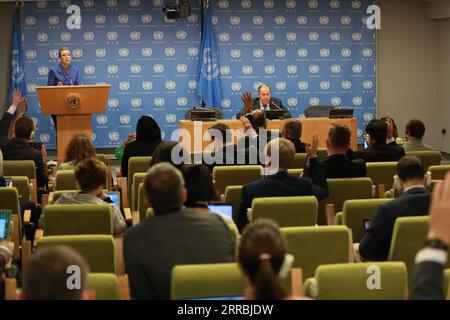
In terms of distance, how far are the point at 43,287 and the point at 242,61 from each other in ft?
40.1

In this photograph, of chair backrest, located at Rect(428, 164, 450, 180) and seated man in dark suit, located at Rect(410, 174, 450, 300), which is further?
chair backrest, located at Rect(428, 164, 450, 180)

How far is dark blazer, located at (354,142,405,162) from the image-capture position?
8.55m

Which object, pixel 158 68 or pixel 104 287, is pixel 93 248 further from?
pixel 158 68

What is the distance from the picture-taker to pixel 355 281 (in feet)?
12.9

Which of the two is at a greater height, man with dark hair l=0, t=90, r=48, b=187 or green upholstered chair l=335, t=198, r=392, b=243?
man with dark hair l=0, t=90, r=48, b=187

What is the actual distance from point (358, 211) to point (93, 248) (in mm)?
2056

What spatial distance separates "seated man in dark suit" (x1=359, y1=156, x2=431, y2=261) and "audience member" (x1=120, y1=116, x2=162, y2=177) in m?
4.06

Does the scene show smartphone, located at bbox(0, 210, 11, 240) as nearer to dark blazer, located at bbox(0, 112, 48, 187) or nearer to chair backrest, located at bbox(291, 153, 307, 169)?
dark blazer, located at bbox(0, 112, 48, 187)

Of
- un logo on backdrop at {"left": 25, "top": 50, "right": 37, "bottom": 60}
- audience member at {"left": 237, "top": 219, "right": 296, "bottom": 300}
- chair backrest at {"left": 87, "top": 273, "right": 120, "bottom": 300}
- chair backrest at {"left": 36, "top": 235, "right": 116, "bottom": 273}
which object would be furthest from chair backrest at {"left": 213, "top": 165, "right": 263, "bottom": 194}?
un logo on backdrop at {"left": 25, "top": 50, "right": 37, "bottom": 60}

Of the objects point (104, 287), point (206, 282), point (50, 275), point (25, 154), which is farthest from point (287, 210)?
point (25, 154)

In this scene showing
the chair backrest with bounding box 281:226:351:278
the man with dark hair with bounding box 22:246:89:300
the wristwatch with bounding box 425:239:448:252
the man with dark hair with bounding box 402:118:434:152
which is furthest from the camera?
the man with dark hair with bounding box 402:118:434:152

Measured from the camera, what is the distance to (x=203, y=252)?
4.30 metres

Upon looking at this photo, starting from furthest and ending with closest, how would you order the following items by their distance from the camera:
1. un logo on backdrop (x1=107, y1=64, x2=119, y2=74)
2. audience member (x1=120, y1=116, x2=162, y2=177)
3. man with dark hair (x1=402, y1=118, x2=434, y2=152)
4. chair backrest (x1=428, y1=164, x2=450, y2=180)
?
un logo on backdrop (x1=107, y1=64, x2=119, y2=74), man with dark hair (x1=402, y1=118, x2=434, y2=152), audience member (x1=120, y1=116, x2=162, y2=177), chair backrest (x1=428, y1=164, x2=450, y2=180)

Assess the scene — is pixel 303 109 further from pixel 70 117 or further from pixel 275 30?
pixel 70 117
